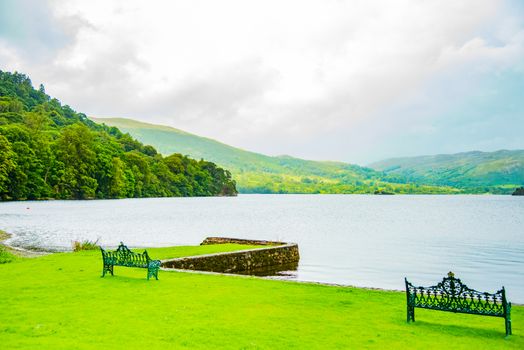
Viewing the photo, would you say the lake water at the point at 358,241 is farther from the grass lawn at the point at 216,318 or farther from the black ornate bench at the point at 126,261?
the grass lawn at the point at 216,318

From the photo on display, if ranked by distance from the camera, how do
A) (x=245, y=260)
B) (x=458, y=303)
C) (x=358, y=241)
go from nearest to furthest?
(x=458, y=303), (x=245, y=260), (x=358, y=241)

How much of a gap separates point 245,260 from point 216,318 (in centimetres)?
1767

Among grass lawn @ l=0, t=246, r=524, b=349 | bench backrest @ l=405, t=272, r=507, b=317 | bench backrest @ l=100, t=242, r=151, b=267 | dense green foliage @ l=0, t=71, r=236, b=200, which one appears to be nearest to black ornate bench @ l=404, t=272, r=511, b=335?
bench backrest @ l=405, t=272, r=507, b=317

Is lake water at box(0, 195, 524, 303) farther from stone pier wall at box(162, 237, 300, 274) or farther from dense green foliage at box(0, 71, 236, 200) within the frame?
dense green foliage at box(0, 71, 236, 200)

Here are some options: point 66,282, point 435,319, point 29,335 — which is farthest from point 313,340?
point 66,282

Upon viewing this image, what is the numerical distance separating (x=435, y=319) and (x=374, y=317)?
175 cm

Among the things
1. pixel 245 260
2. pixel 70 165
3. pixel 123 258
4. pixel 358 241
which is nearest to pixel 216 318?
pixel 123 258

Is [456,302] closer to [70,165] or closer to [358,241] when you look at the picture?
[358,241]

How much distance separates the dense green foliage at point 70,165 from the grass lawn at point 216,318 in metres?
95.4

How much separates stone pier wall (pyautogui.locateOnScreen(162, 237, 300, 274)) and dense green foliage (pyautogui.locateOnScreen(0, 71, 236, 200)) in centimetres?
Result: 8409

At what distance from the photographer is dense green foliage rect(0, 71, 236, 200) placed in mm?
106938

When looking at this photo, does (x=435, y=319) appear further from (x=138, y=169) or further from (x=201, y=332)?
(x=138, y=169)

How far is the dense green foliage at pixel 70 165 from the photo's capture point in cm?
10694

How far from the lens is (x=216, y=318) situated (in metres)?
12.3
